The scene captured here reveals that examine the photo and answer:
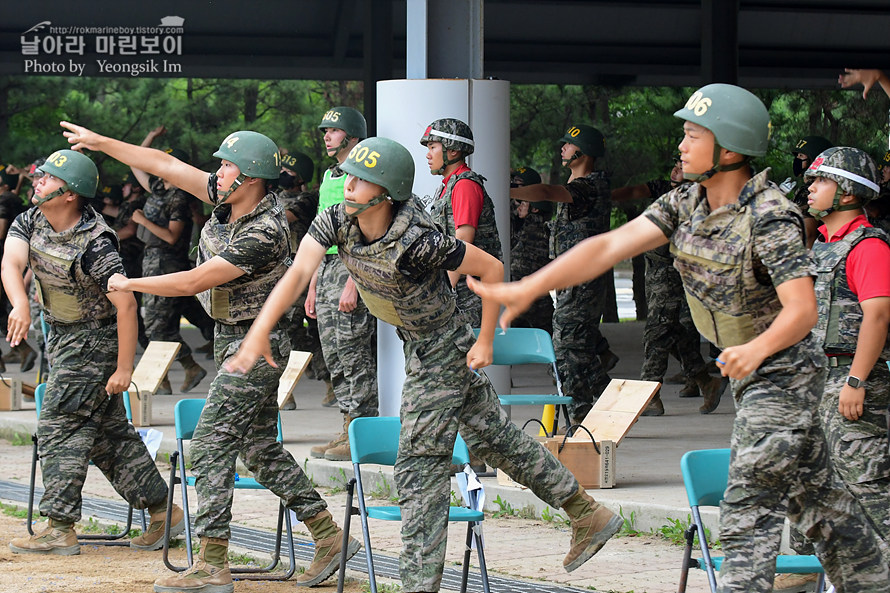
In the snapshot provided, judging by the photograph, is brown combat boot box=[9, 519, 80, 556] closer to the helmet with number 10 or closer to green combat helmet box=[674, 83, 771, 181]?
the helmet with number 10

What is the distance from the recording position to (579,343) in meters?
11.2

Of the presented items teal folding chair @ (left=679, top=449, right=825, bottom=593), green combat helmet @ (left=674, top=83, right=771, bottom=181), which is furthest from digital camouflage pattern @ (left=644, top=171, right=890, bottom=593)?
teal folding chair @ (left=679, top=449, right=825, bottom=593)

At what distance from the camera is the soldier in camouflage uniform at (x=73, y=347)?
7.91 metres

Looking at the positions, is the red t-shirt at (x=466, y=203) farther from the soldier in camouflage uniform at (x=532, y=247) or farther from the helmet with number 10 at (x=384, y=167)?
the soldier in camouflage uniform at (x=532, y=247)

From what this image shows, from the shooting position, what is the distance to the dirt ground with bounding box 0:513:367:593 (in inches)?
284

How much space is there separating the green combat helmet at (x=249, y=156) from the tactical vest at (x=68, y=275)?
1.16 m

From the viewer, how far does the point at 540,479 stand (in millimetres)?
6574

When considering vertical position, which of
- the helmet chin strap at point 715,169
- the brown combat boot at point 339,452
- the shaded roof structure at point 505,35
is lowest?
the brown combat boot at point 339,452

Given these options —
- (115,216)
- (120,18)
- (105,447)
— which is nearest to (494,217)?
(105,447)

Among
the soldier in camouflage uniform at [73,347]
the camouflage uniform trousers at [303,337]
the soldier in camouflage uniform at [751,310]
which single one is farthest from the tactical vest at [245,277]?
the camouflage uniform trousers at [303,337]

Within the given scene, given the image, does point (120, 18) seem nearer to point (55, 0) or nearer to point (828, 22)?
point (55, 0)

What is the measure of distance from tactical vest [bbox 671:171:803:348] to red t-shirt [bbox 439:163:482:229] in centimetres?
366

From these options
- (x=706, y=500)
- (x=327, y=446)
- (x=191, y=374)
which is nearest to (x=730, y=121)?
(x=706, y=500)

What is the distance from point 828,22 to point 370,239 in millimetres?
15137
